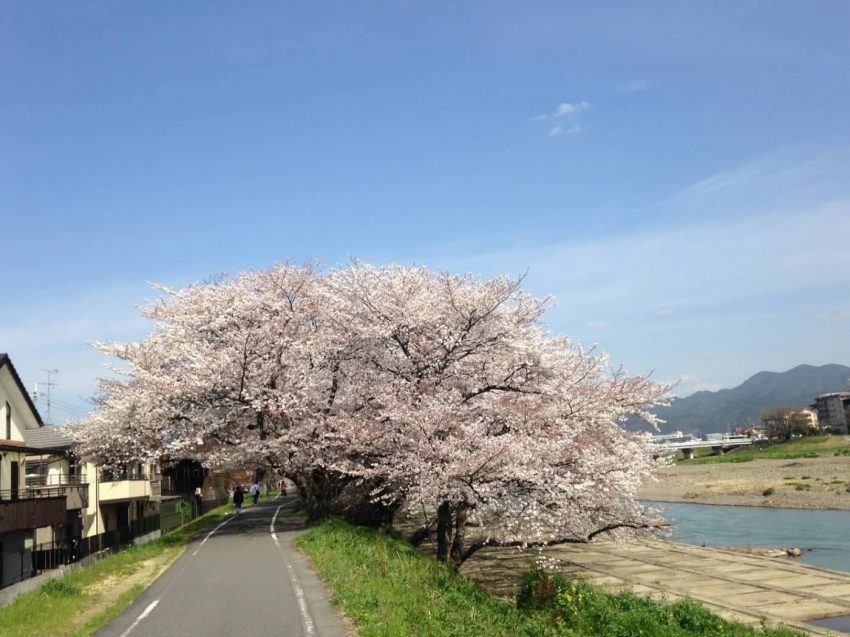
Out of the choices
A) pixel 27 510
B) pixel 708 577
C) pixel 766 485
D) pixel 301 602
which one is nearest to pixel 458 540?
pixel 708 577

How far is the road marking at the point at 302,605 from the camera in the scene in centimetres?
1109

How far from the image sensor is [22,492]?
2673cm

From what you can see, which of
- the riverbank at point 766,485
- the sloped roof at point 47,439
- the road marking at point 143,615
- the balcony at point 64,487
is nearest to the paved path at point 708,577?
the road marking at point 143,615

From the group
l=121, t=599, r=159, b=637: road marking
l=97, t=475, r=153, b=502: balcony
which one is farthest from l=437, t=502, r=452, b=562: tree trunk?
l=97, t=475, r=153, b=502: balcony

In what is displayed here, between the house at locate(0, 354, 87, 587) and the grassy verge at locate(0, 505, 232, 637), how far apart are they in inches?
155

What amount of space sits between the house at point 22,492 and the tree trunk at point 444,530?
42.3 feet

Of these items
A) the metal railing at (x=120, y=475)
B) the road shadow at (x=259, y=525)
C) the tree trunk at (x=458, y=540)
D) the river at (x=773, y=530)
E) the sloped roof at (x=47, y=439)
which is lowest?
the river at (x=773, y=530)

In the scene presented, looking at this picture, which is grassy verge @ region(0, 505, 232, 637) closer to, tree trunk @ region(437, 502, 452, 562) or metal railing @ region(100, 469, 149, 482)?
tree trunk @ region(437, 502, 452, 562)

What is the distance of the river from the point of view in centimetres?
3488

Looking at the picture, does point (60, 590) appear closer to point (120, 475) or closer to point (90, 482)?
point (90, 482)

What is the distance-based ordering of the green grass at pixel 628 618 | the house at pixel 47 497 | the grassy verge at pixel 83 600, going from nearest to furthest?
the grassy verge at pixel 83 600
the green grass at pixel 628 618
the house at pixel 47 497

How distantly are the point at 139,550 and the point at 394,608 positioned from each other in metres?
14.7

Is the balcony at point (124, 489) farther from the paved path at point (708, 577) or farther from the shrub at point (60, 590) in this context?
the shrub at point (60, 590)

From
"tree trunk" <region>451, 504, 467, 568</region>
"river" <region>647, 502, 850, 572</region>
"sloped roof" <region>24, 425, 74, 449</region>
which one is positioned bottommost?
"river" <region>647, 502, 850, 572</region>
